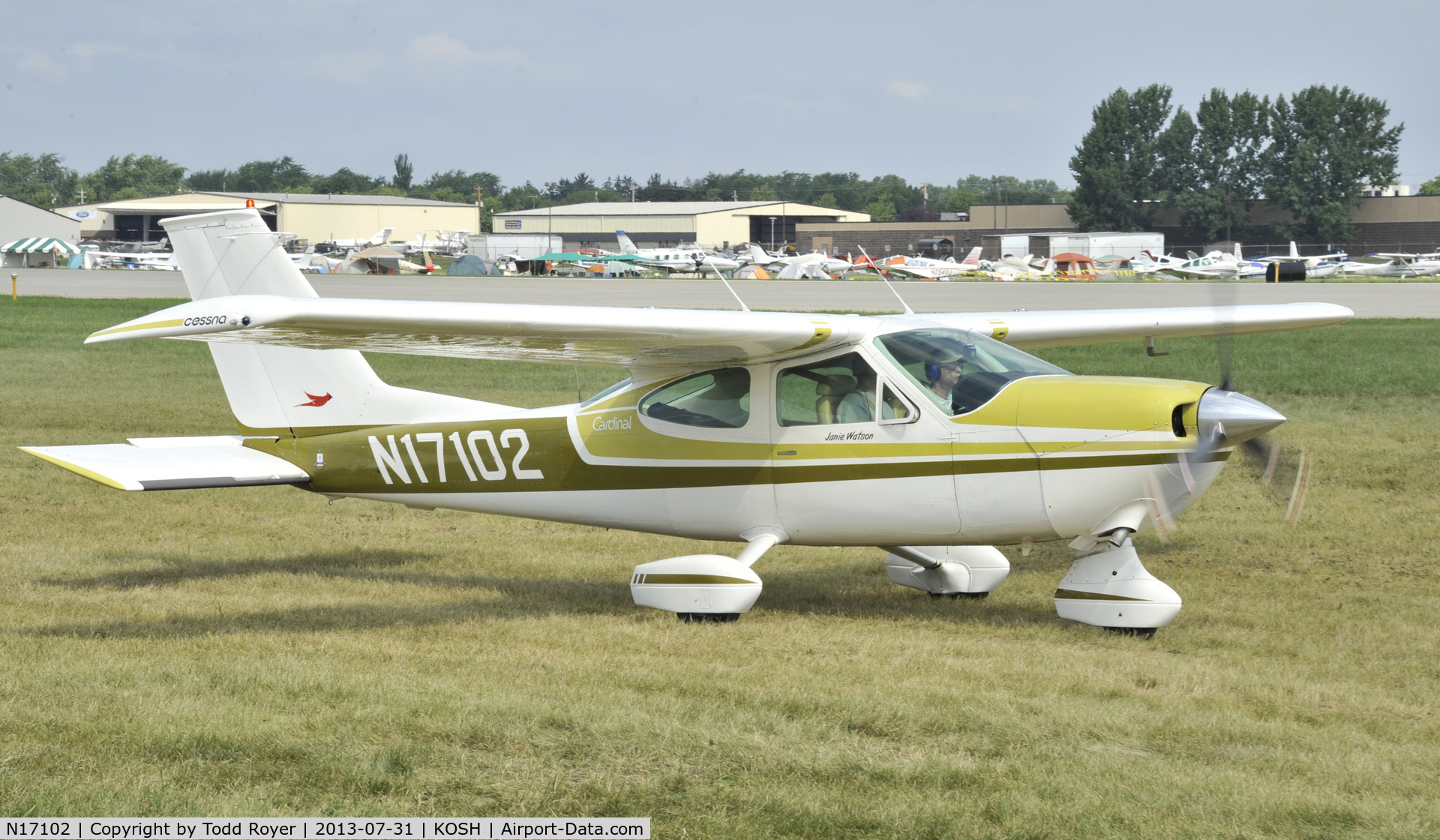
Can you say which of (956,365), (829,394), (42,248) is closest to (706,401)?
(829,394)

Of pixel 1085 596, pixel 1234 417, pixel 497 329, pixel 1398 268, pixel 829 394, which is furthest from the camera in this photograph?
pixel 1398 268

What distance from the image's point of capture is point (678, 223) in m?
126

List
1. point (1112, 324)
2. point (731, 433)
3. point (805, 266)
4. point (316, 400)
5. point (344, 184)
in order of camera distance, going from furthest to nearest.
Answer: point (344, 184) < point (805, 266) < point (1112, 324) < point (316, 400) < point (731, 433)

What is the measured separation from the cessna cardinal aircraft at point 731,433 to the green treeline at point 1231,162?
102 meters

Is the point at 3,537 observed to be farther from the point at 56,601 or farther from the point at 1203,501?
the point at 1203,501

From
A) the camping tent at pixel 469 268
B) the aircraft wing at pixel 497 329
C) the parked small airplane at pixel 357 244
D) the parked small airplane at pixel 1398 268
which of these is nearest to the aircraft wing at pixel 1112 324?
the aircraft wing at pixel 497 329

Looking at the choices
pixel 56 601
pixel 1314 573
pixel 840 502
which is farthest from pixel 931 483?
pixel 56 601

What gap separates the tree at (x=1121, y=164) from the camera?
108m

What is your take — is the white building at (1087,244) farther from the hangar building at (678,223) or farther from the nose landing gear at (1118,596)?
the nose landing gear at (1118,596)

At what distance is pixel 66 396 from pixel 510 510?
1367cm

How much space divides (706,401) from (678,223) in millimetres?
119090

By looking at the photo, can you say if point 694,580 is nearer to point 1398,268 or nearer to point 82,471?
point 82,471

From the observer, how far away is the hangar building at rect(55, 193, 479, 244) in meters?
124

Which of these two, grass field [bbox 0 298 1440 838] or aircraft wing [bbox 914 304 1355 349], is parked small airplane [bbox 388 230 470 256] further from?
aircraft wing [bbox 914 304 1355 349]
